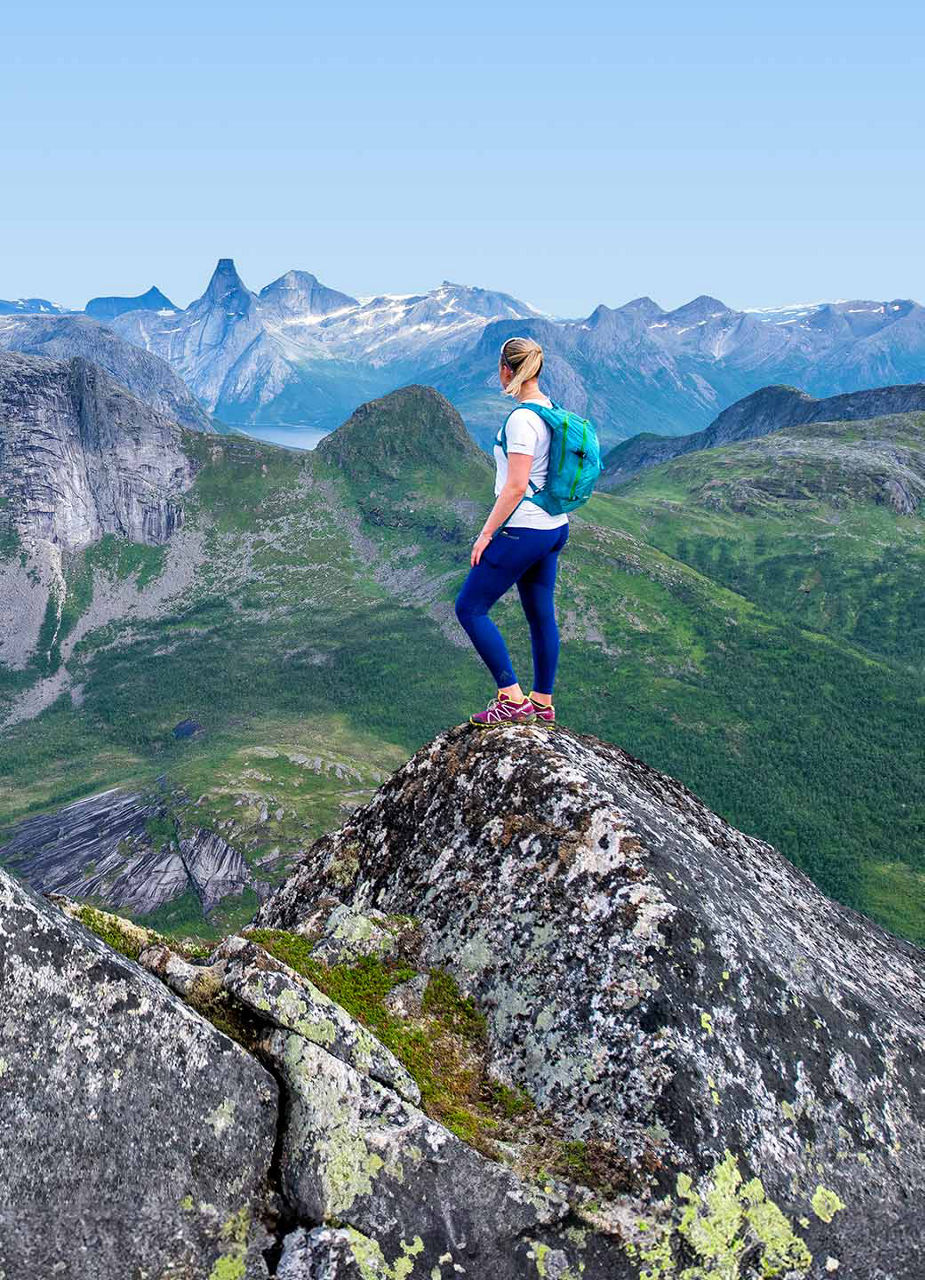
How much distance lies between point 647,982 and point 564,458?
9.13 m

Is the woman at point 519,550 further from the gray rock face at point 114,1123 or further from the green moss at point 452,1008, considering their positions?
the gray rock face at point 114,1123

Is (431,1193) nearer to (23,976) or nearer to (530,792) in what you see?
(23,976)

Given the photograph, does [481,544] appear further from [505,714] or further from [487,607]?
[505,714]

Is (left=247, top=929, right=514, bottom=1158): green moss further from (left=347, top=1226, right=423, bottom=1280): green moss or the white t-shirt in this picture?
the white t-shirt

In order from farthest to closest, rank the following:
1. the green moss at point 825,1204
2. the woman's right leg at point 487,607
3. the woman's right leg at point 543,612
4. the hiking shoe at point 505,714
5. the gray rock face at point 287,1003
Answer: the hiking shoe at point 505,714, the woman's right leg at point 543,612, the woman's right leg at point 487,607, the green moss at point 825,1204, the gray rock face at point 287,1003

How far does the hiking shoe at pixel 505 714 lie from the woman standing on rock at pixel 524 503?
0.8 inches

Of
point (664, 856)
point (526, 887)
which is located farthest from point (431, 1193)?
point (664, 856)

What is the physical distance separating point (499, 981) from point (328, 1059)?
3509 mm

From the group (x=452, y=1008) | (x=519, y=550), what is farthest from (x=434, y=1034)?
(x=519, y=550)

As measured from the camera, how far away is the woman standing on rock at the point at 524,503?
14773 mm

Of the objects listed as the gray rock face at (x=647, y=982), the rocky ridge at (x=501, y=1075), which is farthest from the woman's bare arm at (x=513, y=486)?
the rocky ridge at (x=501, y=1075)

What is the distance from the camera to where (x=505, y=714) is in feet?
55.9

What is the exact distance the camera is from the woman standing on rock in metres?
14.8

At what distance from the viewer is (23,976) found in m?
8.55
